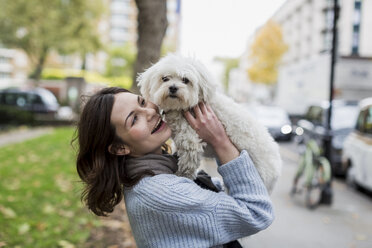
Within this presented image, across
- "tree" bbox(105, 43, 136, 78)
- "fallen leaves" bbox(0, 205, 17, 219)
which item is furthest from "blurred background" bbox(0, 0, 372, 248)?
"tree" bbox(105, 43, 136, 78)

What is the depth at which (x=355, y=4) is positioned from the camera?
1653 cm

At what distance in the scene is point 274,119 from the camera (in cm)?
1619

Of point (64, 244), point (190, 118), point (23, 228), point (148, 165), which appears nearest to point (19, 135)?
point (23, 228)

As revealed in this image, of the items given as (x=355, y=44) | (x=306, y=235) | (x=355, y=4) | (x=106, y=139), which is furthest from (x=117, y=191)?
(x=355, y=44)

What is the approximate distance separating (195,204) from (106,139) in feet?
1.75

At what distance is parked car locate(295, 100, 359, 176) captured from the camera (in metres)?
8.74

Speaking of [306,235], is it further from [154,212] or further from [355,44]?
[355,44]

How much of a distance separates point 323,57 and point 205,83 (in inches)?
648

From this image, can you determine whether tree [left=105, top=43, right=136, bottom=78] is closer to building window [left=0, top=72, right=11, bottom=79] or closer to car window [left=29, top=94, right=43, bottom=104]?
building window [left=0, top=72, right=11, bottom=79]

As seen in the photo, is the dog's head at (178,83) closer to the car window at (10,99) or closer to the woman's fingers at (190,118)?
the woman's fingers at (190,118)

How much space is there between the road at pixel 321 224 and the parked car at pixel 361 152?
0.41 meters

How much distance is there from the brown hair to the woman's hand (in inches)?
17.3

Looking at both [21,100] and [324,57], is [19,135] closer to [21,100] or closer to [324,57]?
[21,100]

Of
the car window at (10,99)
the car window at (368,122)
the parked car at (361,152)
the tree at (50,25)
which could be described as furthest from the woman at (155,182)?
the tree at (50,25)
